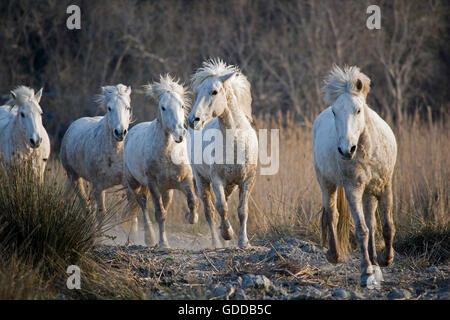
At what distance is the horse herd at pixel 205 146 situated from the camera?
4883 mm

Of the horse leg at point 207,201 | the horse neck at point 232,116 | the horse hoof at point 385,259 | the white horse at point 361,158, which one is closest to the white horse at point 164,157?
the horse leg at point 207,201

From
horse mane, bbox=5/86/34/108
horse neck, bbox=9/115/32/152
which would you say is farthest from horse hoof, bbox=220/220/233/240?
horse mane, bbox=5/86/34/108

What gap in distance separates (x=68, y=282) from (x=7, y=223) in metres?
0.67

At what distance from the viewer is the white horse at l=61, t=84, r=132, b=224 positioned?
7496 millimetres

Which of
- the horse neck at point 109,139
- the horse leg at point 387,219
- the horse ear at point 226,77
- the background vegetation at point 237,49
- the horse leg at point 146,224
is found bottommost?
the horse leg at point 146,224

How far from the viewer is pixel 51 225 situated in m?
4.79

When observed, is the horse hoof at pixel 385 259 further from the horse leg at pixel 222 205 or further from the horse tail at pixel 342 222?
the horse leg at pixel 222 205

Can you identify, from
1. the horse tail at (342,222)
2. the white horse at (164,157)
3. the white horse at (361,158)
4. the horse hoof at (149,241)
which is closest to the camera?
the white horse at (361,158)

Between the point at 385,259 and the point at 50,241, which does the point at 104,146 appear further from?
the point at 385,259

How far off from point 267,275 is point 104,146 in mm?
3795

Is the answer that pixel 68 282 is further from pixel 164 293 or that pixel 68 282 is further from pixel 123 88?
pixel 123 88

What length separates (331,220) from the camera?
5.64m

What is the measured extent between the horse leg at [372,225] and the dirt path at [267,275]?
0.53 ft

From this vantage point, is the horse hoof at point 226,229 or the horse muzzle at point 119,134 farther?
the horse muzzle at point 119,134
